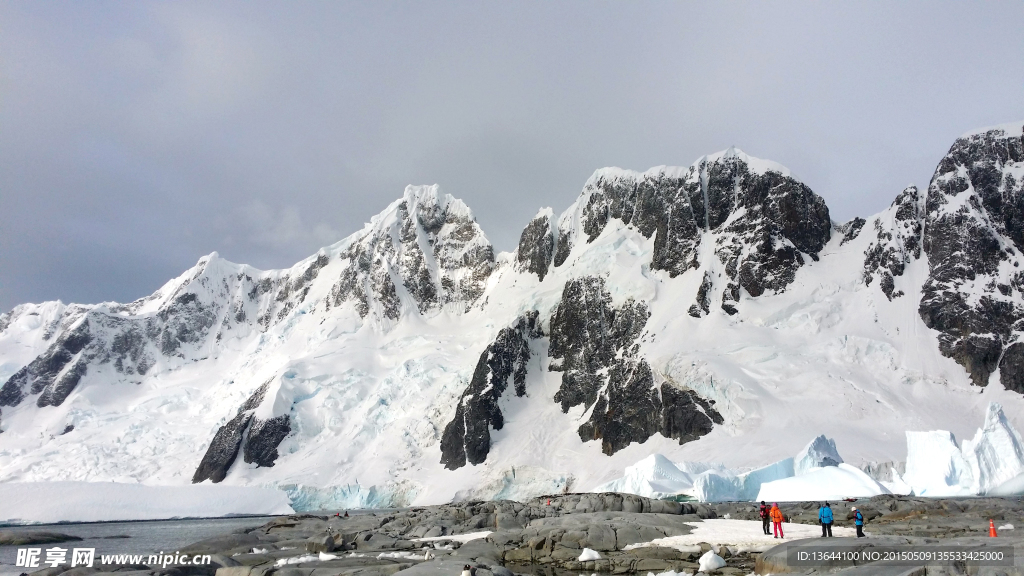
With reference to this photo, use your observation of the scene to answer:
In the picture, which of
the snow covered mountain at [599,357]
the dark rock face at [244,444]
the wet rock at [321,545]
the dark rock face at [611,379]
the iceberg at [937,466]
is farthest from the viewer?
the dark rock face at [244,444]

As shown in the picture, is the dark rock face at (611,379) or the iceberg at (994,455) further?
the dark rock face at (611,379)

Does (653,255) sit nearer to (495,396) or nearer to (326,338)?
(495,396)

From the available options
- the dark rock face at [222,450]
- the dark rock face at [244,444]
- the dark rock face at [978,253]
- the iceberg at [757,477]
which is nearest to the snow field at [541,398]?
the iceberg at [757,477]

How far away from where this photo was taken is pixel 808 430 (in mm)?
75250

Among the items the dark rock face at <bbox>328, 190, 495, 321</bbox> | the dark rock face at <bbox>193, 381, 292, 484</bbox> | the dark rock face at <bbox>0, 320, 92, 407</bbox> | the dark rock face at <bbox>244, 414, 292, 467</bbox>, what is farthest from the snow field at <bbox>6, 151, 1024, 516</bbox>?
the dark rock face at <bbox>328, 190, 495, 321</bbox>

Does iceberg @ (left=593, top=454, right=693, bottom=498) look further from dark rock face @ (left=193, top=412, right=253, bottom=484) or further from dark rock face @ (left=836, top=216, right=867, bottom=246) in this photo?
dark rock face @ (left=193, top=412, right=253, bottom=484)

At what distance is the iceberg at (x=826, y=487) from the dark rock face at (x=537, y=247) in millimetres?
88937

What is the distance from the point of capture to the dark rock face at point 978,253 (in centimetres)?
8425

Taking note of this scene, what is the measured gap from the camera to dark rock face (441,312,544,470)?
332ft

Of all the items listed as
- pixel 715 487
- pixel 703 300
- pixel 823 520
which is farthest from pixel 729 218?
pixel 823 520

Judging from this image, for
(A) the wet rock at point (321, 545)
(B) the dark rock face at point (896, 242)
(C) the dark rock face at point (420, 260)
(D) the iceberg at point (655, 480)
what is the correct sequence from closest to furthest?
(A) the wet rock at point (321, 545) → (D) the iceberg at point (655, 480) → (B) the dark rock face at point (896, 242) → (C) the dark rock face at point (420, 260)

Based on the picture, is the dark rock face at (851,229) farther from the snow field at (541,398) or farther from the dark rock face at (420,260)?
the dark rock face at (420,260)

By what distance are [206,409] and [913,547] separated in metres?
150

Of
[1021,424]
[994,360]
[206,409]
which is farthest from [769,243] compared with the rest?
[206,409]
